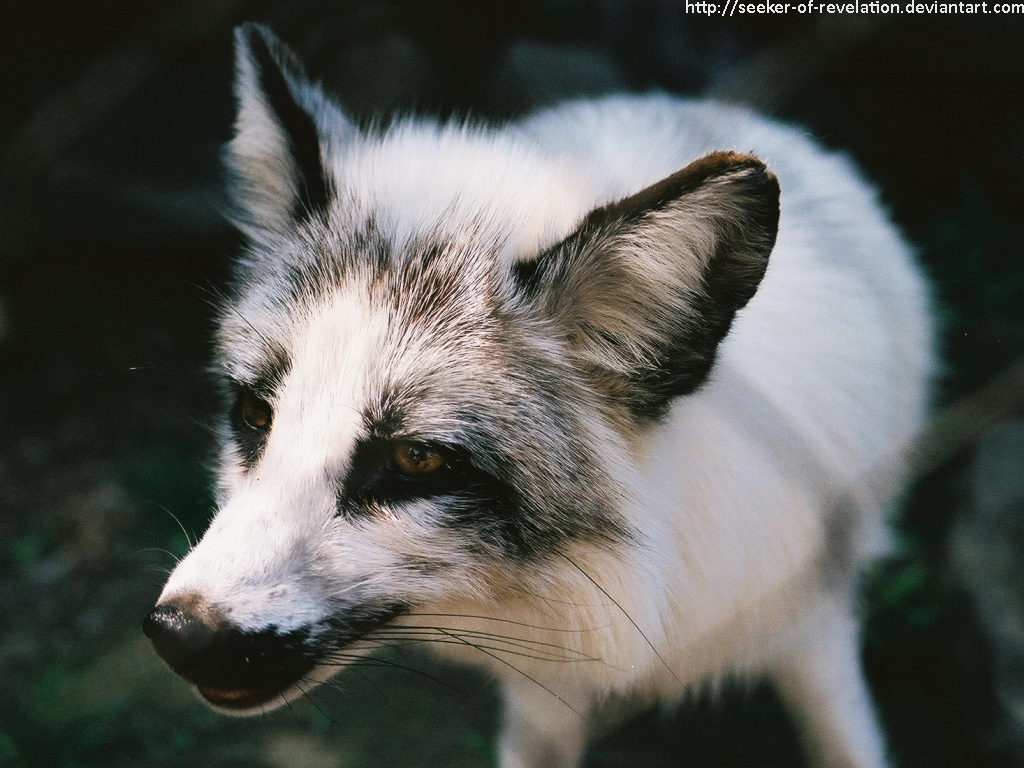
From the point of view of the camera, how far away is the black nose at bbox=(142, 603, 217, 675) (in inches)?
50.6

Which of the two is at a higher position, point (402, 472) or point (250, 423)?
point (402, 472)

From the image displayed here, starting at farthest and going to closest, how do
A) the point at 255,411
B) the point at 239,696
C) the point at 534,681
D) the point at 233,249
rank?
1. the point at 233,249
2. the point at 534,681
3. the point at 255,411
4. the point at 239,696

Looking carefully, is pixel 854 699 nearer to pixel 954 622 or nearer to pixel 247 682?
pixel 954 622

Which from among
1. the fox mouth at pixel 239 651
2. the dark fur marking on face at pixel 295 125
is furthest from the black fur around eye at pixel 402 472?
the dark fur marking on face at pixel 295 125

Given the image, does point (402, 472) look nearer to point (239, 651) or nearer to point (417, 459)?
point (417, 459)

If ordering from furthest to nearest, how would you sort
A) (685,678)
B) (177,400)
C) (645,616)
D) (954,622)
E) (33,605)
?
(177,400) < (33,605) < (954,622) < (685,678) < (645,616)

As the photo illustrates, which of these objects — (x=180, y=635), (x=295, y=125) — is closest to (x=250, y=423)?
(x=180, y=635)

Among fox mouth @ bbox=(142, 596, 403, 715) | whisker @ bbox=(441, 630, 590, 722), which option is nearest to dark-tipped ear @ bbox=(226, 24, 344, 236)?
fox mouth @ bbox=(142, 596, 403, 715)

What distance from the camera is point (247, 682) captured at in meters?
1.35

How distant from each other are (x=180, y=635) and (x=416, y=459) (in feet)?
1.56

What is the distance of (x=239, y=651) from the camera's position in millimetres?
1305

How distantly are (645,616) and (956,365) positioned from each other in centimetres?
214

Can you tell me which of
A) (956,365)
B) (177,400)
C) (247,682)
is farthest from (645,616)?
(177,400)

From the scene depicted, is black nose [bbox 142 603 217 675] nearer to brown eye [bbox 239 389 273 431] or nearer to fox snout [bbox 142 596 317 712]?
fox snout [bbox 142 596 317 712]
